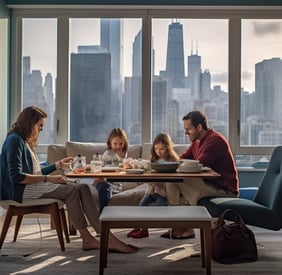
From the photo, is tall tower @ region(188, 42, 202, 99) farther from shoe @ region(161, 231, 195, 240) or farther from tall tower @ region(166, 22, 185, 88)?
shoe @ region(161, 231, 195, 240)

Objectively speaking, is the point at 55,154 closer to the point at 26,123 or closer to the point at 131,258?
the point at 26,123

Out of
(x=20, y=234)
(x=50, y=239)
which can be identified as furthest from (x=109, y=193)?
(x=20, y=234)

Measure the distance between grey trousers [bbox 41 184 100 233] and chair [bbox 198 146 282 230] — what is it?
87 cm

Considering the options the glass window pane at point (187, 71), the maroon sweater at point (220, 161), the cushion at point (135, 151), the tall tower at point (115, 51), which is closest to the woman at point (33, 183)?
the maroon sweater at point (220, 161)

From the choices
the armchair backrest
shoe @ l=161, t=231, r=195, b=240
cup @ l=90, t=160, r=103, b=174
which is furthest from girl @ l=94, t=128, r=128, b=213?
the armchair backrest

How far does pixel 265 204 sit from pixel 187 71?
217cm

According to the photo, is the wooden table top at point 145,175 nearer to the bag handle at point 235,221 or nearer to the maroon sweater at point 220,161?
the bag handle at point 235,221

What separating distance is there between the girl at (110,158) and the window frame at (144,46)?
3.13 ft

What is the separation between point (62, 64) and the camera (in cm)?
518

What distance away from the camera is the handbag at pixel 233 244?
10.3 ft

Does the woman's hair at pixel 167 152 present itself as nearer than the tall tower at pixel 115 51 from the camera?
Yes

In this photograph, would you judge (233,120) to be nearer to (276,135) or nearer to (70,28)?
(276,135)

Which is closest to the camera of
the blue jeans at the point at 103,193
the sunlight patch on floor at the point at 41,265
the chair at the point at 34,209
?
the sunlight patch on floor at the point at 41,265

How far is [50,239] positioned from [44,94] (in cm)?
199
